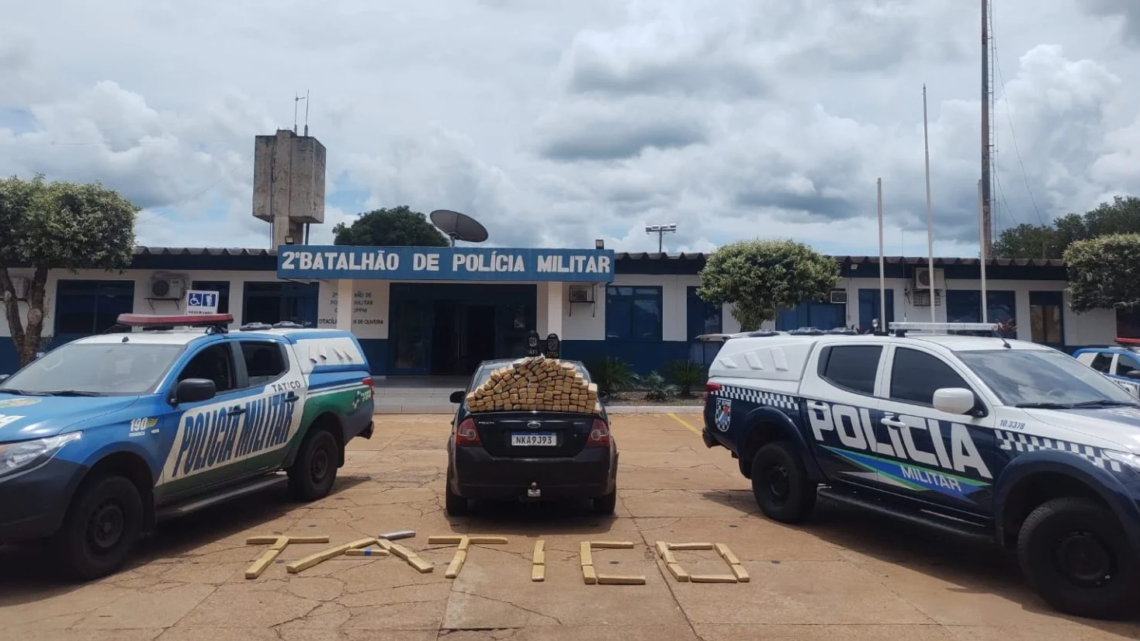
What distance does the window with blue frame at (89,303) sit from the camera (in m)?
22.8

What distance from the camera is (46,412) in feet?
18.2

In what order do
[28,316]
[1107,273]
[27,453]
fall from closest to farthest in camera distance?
[27,453] → [28,316] → [1107,273]

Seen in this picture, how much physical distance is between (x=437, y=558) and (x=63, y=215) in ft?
57.3

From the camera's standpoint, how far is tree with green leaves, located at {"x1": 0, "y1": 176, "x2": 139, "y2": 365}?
18.6 m

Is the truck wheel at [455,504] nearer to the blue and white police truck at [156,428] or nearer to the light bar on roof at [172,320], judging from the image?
the blue and white police truck at [156,428]

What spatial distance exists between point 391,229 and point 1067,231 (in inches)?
1772

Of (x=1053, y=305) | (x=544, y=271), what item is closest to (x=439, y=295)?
(x=544, y=271)

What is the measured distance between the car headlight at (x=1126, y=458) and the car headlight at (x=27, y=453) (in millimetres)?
6840

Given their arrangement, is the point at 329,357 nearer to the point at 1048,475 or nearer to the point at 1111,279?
the point at 1048,475

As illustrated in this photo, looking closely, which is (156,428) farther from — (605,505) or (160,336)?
(605,505)

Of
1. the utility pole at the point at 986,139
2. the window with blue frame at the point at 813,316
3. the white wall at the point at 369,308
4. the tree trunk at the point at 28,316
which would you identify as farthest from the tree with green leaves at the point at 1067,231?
the tree trunk at the point at 28,316

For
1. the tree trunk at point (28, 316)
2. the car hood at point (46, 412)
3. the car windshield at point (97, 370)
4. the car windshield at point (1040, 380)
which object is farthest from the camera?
the tree trunk at point (28, 316)

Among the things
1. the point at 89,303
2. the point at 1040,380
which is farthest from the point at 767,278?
the point at 89,303

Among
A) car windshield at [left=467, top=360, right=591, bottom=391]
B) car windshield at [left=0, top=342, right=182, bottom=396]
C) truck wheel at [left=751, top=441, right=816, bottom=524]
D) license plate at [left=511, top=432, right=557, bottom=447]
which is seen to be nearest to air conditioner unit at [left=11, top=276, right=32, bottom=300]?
car windshield at [left=0, top=342, right=182, bottom=396]
